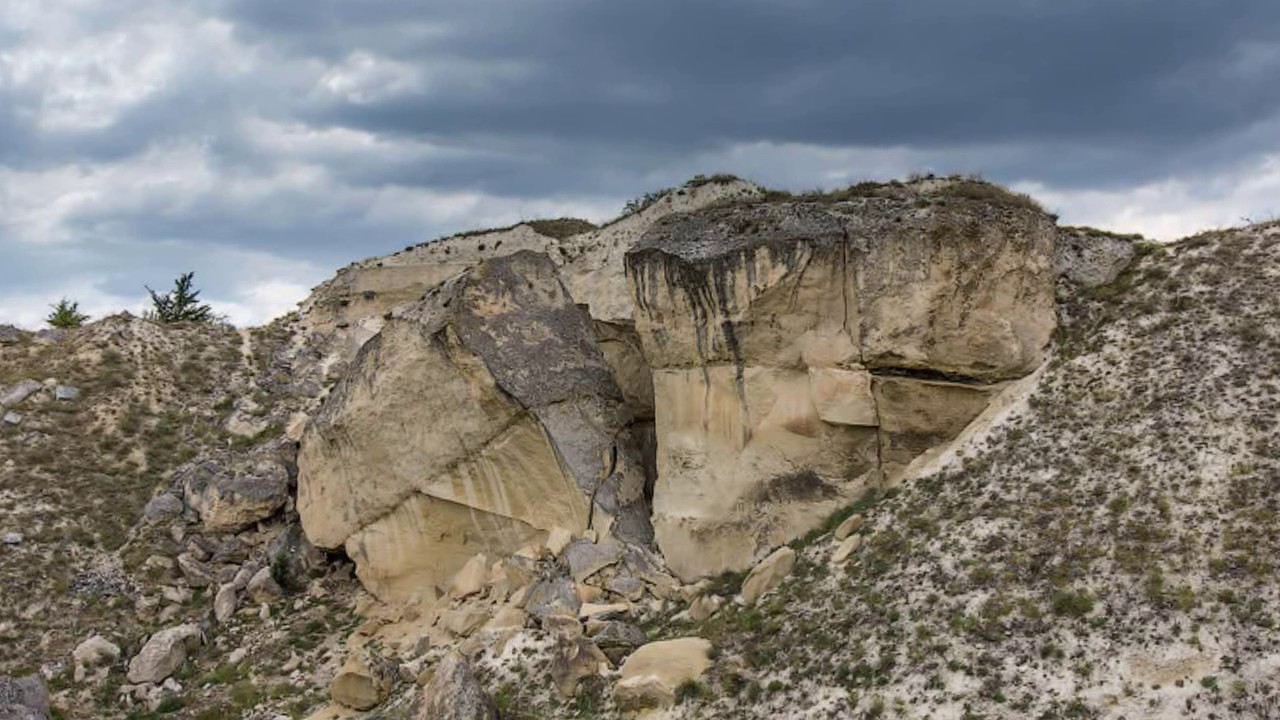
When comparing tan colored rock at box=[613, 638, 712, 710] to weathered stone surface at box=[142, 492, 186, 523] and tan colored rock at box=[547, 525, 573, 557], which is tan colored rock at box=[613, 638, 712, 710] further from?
weathered stone surface at box=[142, 492, 186, 523]

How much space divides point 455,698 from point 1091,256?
18.3 meters

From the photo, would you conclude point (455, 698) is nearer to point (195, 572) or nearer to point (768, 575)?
point (768, 575)

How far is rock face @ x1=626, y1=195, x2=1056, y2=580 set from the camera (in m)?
23.9

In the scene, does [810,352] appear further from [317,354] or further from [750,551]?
[317,354]

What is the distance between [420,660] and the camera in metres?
25.8

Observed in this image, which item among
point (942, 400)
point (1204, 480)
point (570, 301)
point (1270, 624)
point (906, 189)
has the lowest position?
point (1270, 624)

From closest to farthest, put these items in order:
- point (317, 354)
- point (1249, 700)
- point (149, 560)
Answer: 1. point (1249, 700)
2. point (149, 560)
3. point (317, 354)

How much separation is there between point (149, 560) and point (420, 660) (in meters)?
11.7

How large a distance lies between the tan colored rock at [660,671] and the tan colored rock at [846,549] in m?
3.38

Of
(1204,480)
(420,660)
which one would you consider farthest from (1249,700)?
(420,660)

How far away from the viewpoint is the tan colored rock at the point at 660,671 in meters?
20.2

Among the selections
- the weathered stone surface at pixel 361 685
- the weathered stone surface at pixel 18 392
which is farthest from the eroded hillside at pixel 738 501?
the weathered stone surface at pixel 18 392

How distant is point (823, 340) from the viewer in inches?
977

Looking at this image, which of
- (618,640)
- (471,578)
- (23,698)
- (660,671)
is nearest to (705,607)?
(618,640)
